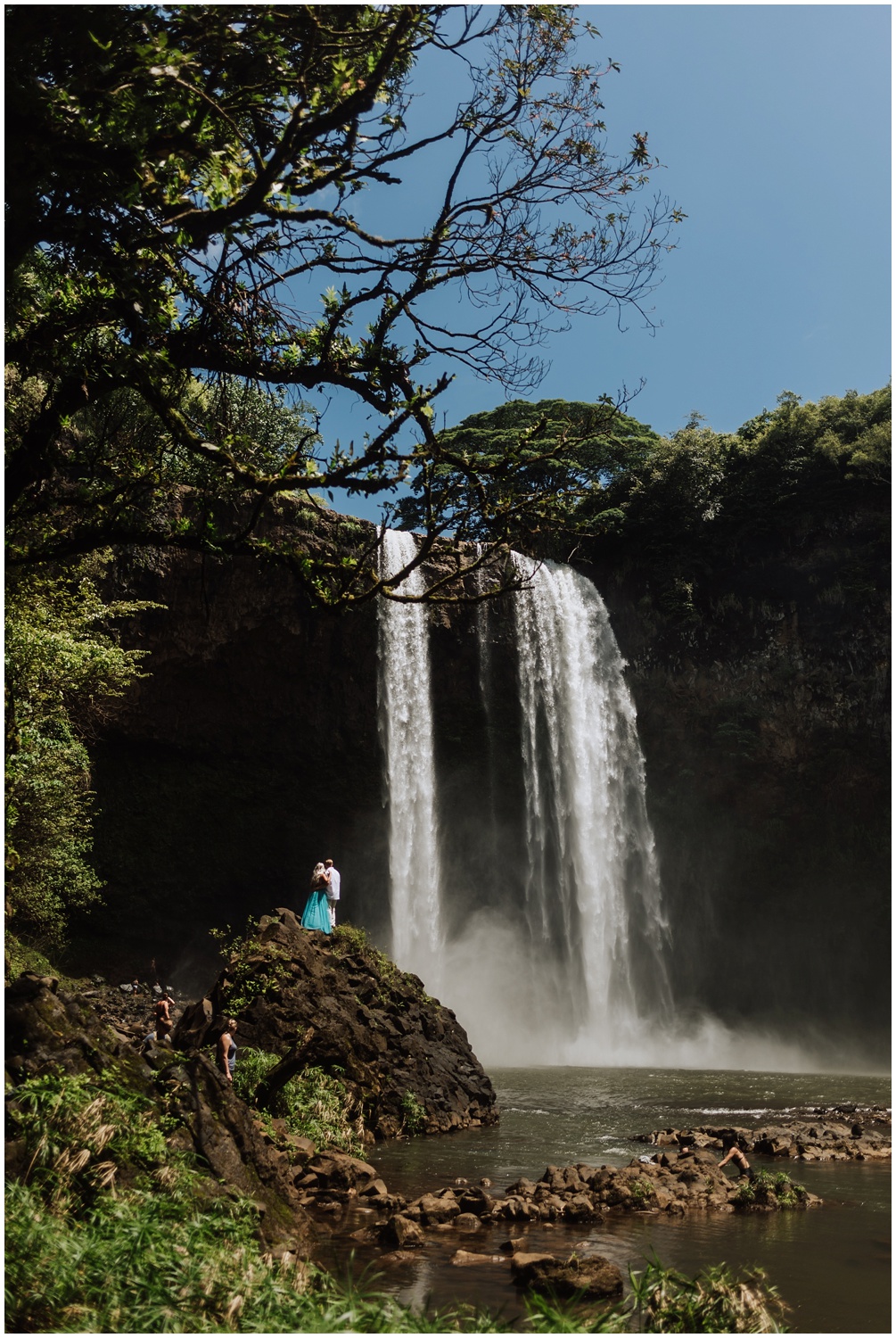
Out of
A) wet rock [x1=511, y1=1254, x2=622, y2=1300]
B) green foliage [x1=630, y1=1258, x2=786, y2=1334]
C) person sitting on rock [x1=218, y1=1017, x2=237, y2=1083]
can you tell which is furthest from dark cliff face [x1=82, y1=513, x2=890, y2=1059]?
green foliage [x1=630, y1=1258, x2=786, y2=1334]

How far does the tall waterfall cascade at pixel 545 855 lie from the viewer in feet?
79.3

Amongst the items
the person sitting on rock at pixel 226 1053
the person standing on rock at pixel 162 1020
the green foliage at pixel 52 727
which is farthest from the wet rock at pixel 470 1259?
the person standing on rock at pixel 162 1020

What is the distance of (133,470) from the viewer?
23.1ft

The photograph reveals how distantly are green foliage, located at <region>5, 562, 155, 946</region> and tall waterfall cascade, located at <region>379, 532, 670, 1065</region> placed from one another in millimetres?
7143

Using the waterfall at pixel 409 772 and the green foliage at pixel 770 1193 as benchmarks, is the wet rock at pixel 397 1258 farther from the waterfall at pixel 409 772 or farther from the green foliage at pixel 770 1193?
the waterfall at pixel 409 772

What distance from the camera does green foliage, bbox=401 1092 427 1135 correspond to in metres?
11.6

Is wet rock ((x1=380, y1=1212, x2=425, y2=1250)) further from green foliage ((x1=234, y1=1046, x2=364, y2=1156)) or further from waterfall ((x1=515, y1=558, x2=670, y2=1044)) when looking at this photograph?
waterfall ((x1=515, y1=558, x2=670, y2=1044))

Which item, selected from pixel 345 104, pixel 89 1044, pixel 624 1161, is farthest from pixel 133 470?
pixel 624 1161

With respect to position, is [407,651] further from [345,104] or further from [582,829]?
[345,104]

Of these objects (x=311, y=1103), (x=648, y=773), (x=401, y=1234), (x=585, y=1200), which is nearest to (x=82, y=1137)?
(x=401, y=1234)

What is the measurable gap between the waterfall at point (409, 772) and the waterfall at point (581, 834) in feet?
8.61

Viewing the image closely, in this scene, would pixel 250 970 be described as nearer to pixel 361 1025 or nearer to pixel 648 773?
pixel 361 1025

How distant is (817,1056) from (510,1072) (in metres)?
10.1

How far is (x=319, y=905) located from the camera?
15.3m
